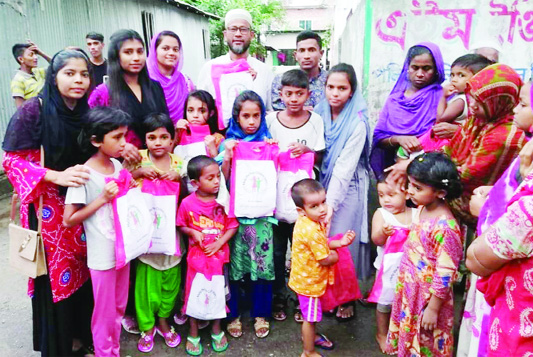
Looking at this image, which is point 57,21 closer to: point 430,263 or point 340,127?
point 340,127

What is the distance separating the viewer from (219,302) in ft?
8.95

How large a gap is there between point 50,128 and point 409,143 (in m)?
2.33

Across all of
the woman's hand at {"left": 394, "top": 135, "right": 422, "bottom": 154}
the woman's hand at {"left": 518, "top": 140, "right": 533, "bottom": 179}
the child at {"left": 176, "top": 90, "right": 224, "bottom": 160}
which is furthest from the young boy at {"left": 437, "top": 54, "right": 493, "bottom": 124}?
the child at {"left": 176, "top": 90, "right": 224, "bottom": 160}

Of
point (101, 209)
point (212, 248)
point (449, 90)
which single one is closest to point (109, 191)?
point (101, 209)

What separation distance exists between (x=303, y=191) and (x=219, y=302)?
1012 mm

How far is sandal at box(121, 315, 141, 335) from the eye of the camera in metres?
2.93

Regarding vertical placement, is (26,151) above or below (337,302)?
above

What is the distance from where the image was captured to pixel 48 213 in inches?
89.8

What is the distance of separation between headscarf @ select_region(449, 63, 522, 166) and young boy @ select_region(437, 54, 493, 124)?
64cm

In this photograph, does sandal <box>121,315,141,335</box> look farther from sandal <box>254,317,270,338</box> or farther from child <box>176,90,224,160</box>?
child <box>176,90,224,160</box>

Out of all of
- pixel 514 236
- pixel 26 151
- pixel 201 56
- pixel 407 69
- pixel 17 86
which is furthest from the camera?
pixel 201 56

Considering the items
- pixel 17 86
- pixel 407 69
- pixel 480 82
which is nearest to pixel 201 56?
pixel 17 86

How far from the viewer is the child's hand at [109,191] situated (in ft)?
7.06

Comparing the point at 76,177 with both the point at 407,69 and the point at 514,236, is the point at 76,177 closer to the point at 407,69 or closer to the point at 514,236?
the point at 514,236
